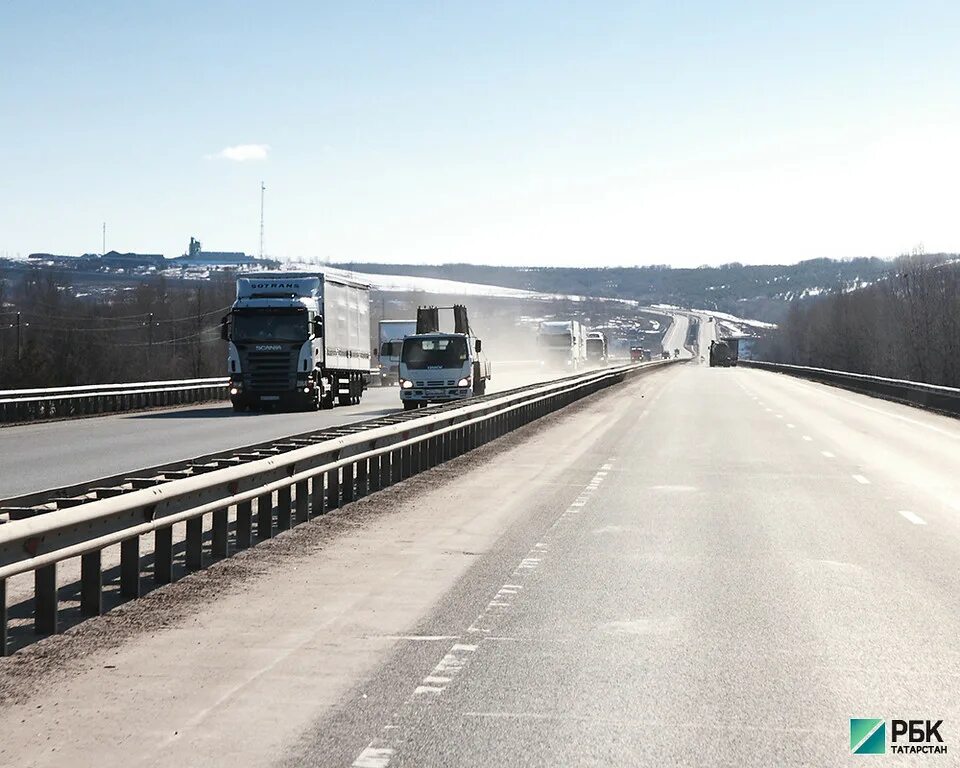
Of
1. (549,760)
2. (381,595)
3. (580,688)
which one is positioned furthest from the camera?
(381,595)

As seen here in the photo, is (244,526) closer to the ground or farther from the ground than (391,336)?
closer to the ground

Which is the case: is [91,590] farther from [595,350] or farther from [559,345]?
[595,350]

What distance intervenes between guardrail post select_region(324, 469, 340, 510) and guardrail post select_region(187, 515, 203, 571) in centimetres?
432

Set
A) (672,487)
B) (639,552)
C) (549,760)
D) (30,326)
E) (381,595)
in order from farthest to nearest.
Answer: (30,326) < (672,487) < (639,552) < (381,595) < (549,760)

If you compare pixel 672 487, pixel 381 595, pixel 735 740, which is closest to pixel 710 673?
pixel 735 740

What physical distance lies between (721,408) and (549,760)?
37640 millimetres

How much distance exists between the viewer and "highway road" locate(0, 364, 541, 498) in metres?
20.4

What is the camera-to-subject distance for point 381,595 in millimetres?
9672

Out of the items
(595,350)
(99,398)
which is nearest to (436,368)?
(99,398)

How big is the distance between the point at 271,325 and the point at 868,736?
3410cm

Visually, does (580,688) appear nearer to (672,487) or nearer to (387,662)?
(387,662)

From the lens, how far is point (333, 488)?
15156 millimetres

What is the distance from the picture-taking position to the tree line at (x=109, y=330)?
4286 inches

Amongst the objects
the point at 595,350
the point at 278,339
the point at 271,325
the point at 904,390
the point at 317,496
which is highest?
the point at 271,325
